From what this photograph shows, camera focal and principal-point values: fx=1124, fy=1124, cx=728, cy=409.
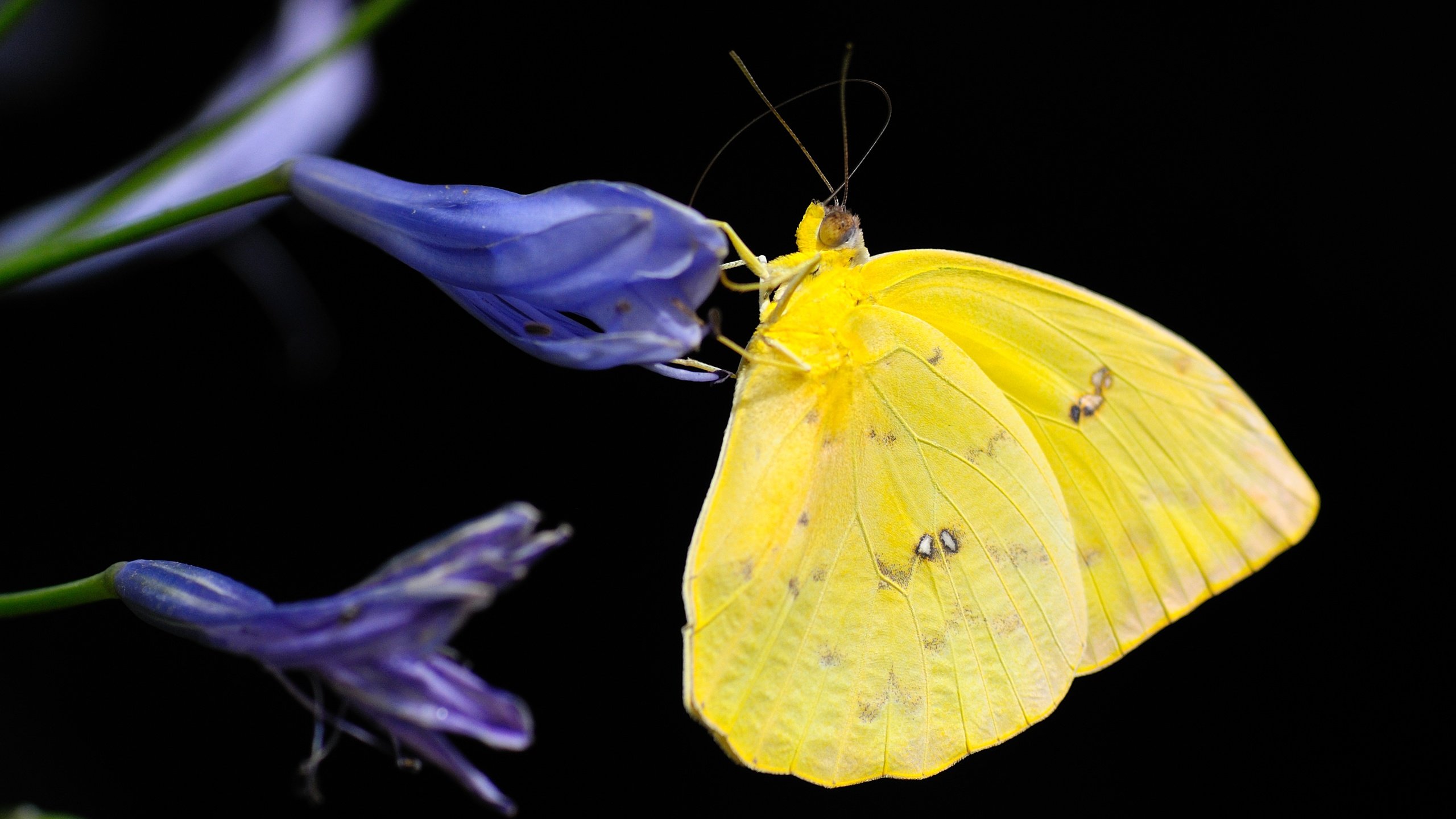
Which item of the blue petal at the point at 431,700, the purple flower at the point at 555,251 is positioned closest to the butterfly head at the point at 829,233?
the purple flower at the point at 555,251

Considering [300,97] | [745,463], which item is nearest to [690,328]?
[745,463]

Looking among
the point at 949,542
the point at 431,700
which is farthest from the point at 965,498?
the point at 431,700

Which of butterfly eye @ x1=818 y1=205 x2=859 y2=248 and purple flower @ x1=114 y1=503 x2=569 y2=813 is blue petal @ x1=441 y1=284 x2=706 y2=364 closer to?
purple flower @ x1=114 y1=503 x2=569 y2=813

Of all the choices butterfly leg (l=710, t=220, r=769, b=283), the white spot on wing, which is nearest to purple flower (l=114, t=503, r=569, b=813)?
butterfly leg (l=710, t=220, r=769, b=283)

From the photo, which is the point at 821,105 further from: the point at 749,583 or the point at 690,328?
the point at 690,328

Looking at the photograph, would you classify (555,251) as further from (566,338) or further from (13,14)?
(13,14)

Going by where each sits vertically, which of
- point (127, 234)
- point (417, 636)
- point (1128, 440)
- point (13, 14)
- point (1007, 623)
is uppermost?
point (13, 14)
